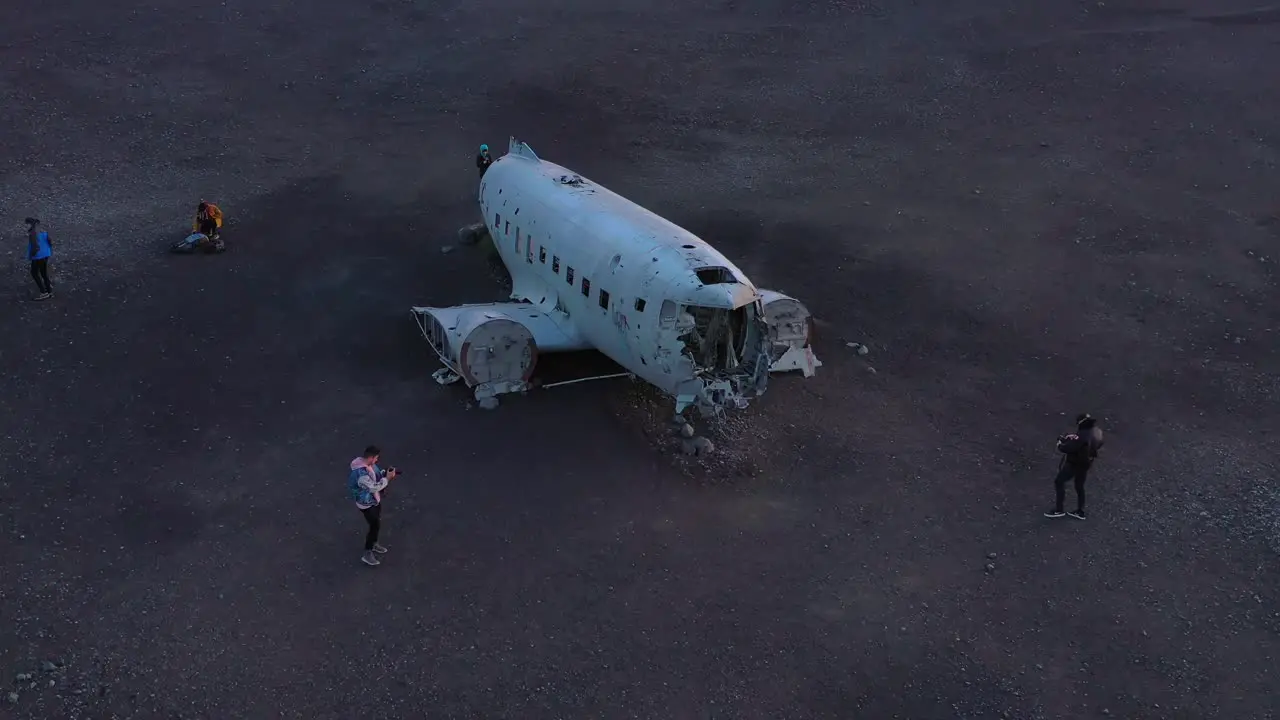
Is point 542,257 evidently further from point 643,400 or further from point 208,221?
point 208,221

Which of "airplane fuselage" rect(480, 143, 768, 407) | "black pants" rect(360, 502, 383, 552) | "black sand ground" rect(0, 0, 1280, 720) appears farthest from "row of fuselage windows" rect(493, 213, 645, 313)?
"black pants" rect(360, 502, 383, 552)

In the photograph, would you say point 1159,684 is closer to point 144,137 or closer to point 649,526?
point 649,526

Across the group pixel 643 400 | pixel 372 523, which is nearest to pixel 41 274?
pixel 372 523

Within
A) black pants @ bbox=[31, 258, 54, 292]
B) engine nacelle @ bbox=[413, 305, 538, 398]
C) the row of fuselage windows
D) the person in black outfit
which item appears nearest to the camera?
the person in black outfit

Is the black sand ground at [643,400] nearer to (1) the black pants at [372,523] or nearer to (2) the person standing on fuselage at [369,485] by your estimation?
(1) the black pants at [372,523]

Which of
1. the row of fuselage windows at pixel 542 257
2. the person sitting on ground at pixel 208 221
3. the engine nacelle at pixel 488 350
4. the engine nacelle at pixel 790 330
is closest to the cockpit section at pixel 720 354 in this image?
the row of fuselage windows at pixel 542 257

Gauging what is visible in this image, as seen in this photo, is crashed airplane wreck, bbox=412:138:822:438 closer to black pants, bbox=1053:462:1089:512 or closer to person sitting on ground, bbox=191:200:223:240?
black pants, bbox=1053:462:1089:512

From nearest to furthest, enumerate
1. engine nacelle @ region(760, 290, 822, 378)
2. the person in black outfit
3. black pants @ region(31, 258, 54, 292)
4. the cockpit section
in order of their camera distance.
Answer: the person in black outfit
the cockpit section
engine nacelle @ region(760, 290, 822, 378)
black pants @ region(31, 258, 54, 292)

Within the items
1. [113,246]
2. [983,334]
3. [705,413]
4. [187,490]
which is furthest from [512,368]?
[113,246]
